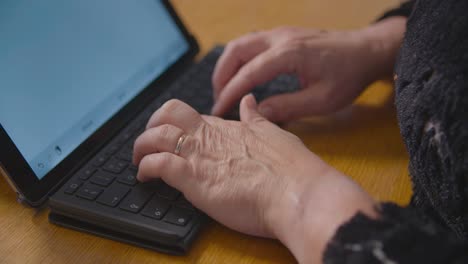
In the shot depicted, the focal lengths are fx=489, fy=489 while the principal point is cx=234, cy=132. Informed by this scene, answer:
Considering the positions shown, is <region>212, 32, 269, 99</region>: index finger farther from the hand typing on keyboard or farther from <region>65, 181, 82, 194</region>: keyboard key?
<region>65, 181, 82, 194</region>: keyboard key

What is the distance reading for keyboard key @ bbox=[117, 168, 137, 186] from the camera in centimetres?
55

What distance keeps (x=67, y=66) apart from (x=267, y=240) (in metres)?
0.33

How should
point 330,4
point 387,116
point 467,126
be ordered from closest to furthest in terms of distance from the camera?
point 467,126, point 387,116, point 330,4

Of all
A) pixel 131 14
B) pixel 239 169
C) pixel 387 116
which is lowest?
pixel 387 116

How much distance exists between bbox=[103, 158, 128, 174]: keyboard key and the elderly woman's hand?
0.02 metres

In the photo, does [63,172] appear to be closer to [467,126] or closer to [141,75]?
[141,75]

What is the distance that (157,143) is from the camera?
0.55m

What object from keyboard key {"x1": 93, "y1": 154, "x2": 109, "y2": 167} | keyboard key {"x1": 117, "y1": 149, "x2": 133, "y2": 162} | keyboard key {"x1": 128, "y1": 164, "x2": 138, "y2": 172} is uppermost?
keyboard key {"x1": 93, "y1": 154, "x2": 109, "y2": 167}

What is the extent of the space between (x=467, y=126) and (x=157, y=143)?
12.4 inches

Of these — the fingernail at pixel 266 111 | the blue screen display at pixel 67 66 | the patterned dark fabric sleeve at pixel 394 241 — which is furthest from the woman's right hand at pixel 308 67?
the patterned dark fabric sleeve at pixel 394 241

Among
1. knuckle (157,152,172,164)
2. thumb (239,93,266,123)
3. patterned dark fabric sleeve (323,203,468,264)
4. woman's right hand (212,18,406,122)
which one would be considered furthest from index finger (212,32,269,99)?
patterned dark fabric sleeve (323,203,468,264)

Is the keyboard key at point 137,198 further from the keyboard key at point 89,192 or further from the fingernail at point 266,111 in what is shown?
the fingernail at point 266,111

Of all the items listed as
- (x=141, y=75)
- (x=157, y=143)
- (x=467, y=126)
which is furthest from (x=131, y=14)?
(x=467, y=126)

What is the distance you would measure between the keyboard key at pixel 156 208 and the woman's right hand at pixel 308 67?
20 cm
